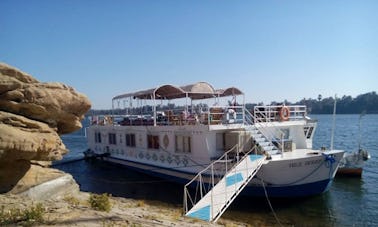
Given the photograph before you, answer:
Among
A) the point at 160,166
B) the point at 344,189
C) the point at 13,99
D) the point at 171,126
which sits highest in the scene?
the point at 13,99

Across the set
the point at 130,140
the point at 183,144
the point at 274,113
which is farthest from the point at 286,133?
the point at 130,140

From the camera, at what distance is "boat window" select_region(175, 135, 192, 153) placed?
19.5 metres

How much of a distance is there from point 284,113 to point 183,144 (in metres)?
6.63

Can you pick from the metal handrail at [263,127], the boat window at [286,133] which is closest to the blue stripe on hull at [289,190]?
the metal handrail at [263,127]

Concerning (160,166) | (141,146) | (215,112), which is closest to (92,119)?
(141,146)

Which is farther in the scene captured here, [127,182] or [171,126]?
[127,182]

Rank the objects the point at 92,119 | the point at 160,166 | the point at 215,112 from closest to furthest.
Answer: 1. the point at 215,112
2. the point at 160,166
3. the point at 92,119

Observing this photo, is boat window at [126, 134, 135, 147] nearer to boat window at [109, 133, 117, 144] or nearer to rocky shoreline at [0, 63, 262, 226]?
boat window at [109, 133, 117, 144]

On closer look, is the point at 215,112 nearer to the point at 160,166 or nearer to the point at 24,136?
the point at 160,166

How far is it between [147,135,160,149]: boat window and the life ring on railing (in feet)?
28.6

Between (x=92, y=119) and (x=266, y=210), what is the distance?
24.8 m

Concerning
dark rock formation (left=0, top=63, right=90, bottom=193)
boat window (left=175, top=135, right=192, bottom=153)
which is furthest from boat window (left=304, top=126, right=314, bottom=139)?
dark rock formation (left=0, top=63, right=90, bottom=193)

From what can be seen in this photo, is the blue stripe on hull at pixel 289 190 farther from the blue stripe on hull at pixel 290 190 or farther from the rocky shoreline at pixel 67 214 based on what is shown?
the rocky shoreline at pixel 67 214

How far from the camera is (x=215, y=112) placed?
62.0 feet
